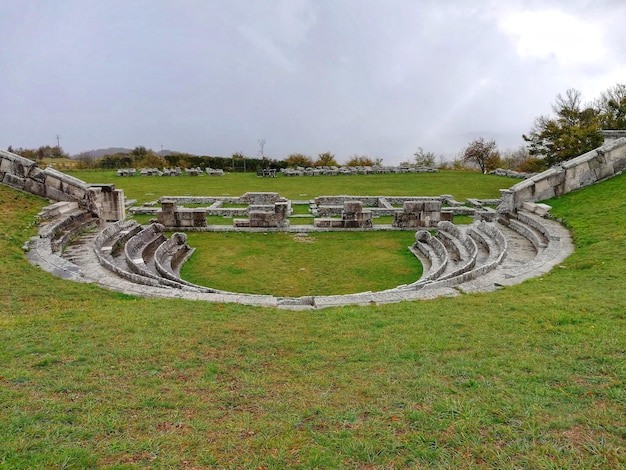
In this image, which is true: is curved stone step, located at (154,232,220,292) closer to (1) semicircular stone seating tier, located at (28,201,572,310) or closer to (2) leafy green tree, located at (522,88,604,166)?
(1) semicircular stone seating tier, located at (28,201,572,310)

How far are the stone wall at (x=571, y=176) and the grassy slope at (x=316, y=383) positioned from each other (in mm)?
8370

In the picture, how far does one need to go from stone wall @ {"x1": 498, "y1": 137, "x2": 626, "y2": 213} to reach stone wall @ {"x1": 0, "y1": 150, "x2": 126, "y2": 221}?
13794 millimetres

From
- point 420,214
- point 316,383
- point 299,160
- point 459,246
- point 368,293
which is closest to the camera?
point 316,383

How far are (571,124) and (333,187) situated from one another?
18.1 meters

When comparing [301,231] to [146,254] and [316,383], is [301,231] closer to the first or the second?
[146,254]

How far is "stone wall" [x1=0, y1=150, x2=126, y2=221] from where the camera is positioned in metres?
13.9

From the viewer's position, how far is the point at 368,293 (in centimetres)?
791

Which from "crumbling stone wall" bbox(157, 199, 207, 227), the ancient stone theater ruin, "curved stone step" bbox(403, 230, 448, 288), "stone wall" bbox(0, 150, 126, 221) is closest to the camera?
the ancient stone theater ruin

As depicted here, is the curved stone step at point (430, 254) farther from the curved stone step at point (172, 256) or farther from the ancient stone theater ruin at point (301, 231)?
the curved stone step at point (172, 256)

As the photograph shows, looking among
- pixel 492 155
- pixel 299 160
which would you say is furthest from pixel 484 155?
→ pixel 299 160

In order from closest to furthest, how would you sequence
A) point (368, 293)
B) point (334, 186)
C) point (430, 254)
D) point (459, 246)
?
point (368, 293)
point (430, 254)
point (459, 246)
point (334, 186)

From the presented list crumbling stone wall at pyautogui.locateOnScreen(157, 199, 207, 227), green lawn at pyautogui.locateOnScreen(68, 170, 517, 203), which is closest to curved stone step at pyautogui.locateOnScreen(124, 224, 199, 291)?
crumbling stone wall at pyautogui.locateOnScreen(157, 199, 207, 227)

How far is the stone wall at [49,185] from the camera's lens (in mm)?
13859

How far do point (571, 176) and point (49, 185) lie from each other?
1815cm
